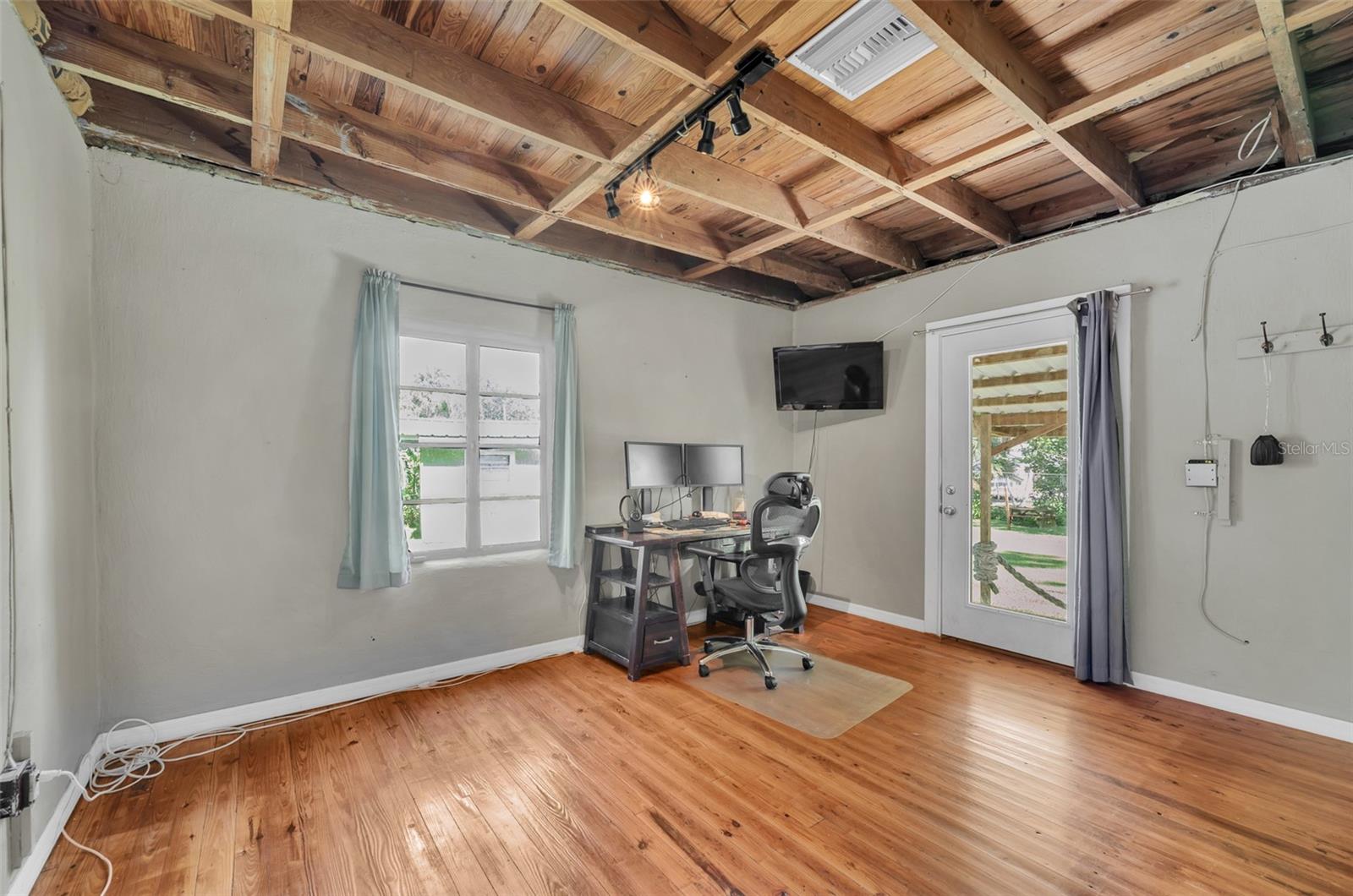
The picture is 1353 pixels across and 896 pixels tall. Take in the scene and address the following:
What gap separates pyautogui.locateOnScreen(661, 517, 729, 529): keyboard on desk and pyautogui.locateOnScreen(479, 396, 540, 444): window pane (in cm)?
107

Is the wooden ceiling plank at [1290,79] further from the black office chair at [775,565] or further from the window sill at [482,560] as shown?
the window sill at [482,560]

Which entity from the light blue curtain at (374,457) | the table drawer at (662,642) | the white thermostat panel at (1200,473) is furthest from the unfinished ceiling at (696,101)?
the table drawer at (662,642)

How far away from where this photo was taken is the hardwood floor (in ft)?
5.79

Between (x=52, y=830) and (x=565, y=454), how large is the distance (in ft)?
8.16

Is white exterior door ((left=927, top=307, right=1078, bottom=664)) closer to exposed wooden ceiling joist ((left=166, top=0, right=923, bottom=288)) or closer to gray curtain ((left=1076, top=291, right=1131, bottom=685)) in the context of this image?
gray curtain ((left=1076, top=291, right=1131, bottom=685))

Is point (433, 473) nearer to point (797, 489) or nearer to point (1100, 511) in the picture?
point (797, 489)

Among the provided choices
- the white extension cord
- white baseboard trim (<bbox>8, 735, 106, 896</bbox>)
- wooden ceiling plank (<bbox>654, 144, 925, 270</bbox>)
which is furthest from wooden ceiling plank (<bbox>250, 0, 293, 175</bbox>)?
white baseboard trim (<bbox>8, 735, 106, 896</bbox>)

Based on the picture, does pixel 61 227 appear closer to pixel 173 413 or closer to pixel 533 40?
pixel 173 413

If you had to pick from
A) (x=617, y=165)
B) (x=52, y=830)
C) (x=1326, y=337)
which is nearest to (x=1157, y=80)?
(x=1326, y=337)

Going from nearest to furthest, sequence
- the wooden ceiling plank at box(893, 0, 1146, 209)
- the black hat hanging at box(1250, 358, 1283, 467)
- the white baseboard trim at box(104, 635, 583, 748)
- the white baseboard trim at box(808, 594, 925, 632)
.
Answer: the wooden ceiling plank at box(893, 0, 1146, 209), the white baseboard trim at box(104, 635, 583, 748), the black hat hanging at box(1250, 358, 1283, 467), the white baseboard trim at box(808, 594, 925, 632)

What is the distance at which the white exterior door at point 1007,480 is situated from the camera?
3.52m

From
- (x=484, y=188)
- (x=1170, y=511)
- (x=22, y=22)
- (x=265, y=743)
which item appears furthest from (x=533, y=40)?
(x=1170, y=511)

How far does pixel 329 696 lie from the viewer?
294cm

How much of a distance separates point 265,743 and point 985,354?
450 centimetres
